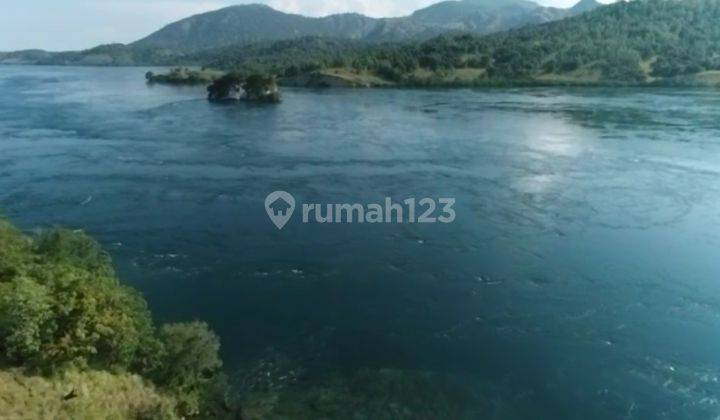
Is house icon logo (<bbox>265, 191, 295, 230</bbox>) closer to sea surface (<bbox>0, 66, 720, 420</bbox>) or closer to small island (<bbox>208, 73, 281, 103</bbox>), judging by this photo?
sea surface (<bbox>0, 66, 720, 420</bbox>)

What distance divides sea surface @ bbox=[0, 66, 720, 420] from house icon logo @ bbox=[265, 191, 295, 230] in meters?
1.01

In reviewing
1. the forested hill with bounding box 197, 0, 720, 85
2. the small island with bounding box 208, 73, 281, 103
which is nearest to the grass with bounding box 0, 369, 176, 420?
the small island with bounding box 208, 73, 281, 103

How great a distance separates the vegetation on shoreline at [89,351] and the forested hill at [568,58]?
110657 millimetres

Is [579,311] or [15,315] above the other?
[15,315]

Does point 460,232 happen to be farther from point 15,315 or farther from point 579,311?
point 15,315

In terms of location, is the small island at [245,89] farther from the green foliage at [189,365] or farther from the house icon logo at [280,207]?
the green foliage at [189,365]

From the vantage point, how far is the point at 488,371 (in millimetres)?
22609

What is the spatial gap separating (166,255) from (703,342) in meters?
24.2

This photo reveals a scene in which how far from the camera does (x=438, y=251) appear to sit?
32875 millimetres

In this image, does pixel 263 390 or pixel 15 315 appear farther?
pixel 263 390

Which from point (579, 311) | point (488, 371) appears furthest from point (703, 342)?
point (488, 371)

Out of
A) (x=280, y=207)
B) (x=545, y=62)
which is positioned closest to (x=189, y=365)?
(x=280, y=207)

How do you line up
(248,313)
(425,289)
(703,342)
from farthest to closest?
1. (425,289)
2. (248,313)
3. (703,342)

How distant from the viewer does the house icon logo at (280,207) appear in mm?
37906
